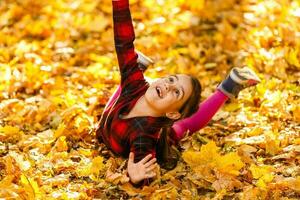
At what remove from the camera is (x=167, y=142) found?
11.5ft

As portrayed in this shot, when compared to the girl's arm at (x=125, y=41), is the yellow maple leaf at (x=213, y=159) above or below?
below

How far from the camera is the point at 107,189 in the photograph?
3254 mm

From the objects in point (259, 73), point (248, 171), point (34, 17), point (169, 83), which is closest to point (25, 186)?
point (169, 83)

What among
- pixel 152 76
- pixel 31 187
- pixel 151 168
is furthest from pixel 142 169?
pixel 152 76

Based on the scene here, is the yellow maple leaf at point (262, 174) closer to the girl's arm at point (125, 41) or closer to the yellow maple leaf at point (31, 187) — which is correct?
the girl's arm at point (125, 41)

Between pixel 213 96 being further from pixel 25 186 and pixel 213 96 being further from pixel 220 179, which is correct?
pixel 25 186

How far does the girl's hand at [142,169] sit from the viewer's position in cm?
318

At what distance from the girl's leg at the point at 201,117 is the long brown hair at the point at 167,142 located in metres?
0.13

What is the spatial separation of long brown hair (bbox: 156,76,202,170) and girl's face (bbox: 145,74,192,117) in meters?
0.03

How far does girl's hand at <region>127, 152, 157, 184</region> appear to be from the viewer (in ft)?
10.4

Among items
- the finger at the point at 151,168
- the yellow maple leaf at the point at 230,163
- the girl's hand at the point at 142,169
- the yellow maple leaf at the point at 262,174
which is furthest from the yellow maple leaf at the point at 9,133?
the yellow maple leaf at the point at 262,174

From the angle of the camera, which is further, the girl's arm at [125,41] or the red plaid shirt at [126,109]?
the girl's arm at [125,41]

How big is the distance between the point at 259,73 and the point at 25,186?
2.19 metres

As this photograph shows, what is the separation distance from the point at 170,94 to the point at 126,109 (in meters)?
0.33
